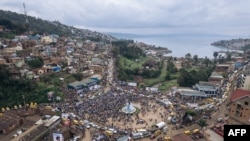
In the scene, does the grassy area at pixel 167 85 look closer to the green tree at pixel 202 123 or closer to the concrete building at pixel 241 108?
the green tree at pixel 202 123

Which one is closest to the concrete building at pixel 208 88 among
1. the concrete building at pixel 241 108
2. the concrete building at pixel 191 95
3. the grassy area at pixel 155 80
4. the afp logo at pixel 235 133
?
the concrete building at pixel 191 95

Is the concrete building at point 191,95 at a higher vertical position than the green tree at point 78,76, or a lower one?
lower

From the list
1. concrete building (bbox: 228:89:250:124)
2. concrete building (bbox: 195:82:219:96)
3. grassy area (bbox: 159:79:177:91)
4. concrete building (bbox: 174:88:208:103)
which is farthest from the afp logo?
grassy area (bbox: 159:79:177:91)

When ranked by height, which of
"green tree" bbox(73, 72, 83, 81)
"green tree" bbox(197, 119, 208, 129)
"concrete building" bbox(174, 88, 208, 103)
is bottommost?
"green tree" bbox(197, 119, 208, 129)

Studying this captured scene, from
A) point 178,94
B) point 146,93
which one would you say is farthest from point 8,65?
point 178,94

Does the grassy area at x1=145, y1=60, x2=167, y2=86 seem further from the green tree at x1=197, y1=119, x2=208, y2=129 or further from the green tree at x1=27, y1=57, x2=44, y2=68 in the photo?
the green tree at x1=27, y1=57, x2=44, y2=68

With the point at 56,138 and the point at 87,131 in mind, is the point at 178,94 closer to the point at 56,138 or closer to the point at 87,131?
the point at 87,131

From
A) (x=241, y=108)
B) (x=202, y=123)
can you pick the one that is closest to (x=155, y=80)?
(x=202, y=123)

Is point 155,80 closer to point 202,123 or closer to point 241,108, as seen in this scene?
point 202,123

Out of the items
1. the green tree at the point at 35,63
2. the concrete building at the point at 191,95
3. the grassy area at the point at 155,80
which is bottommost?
the concrete building at the point at 191,95

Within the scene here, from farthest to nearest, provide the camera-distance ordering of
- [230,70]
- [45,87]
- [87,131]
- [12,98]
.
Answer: [230,70] → [45,87] → [12,98] → [87,131]

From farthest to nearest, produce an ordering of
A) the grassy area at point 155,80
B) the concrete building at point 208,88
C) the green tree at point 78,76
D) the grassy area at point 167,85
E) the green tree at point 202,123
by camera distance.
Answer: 1. the grassy area at point 155,80
2. the grassy area at point 167,85
3. the green tree at point 78,76
4. the concrete building at point 208,88
5. the green tree at point 202,123
